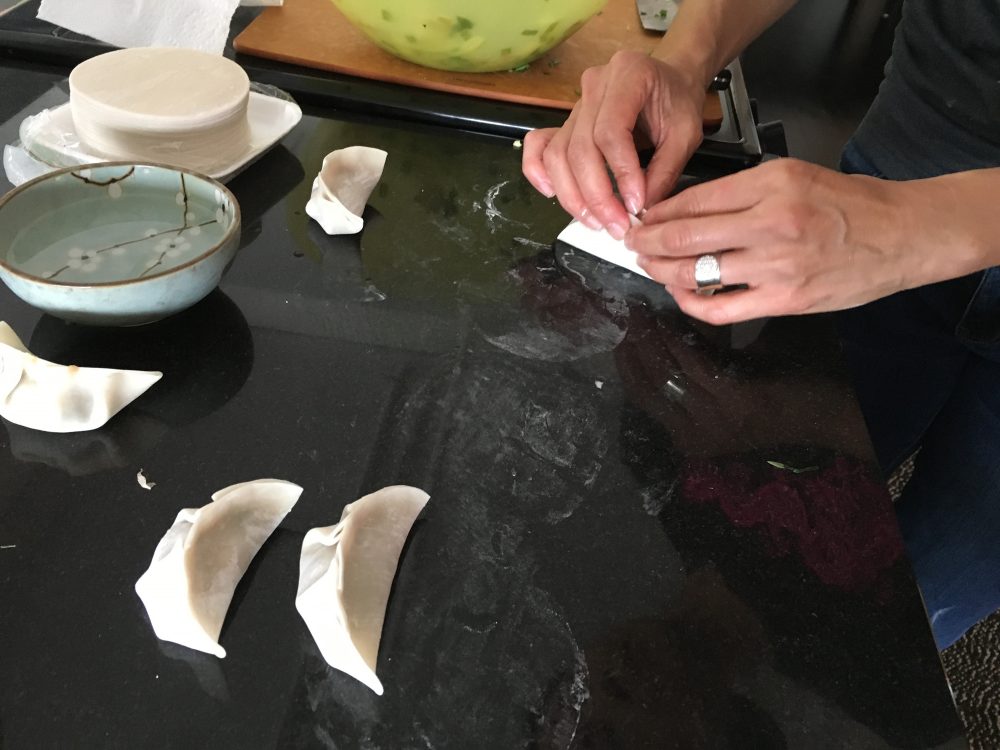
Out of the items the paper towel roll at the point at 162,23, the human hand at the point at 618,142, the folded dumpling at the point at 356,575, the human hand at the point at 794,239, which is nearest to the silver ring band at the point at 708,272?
the human hand at the point at 794,239

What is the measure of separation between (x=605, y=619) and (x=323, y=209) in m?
0.47

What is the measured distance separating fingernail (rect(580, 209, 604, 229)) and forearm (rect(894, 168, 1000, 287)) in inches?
9.9

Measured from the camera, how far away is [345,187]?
0.79 metres

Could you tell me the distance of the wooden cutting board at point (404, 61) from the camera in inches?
37.6

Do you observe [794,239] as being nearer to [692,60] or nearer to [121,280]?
[692,60]

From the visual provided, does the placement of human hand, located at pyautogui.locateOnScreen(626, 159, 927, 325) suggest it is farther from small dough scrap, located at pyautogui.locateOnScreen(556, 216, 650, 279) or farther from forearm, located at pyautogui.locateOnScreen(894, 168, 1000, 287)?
small dough scrap, located at pyautogui.locateOnScreen(556, 216, 650, 279)

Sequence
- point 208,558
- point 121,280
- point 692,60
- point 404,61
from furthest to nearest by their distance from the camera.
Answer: point 404,61 → point 692,60 → point 121,280 → point 208,558

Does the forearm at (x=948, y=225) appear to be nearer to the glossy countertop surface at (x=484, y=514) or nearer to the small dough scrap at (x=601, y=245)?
the glossy countertop surface at (x=484, y=514)

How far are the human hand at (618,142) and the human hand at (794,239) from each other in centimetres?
9

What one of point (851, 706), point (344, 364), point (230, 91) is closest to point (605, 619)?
point (851, 706)

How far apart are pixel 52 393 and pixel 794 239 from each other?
55 cm

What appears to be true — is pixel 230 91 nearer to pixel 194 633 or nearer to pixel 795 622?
pixel 194 633

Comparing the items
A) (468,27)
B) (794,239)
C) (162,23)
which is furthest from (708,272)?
(162,23)

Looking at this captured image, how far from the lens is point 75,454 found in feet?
1.84
